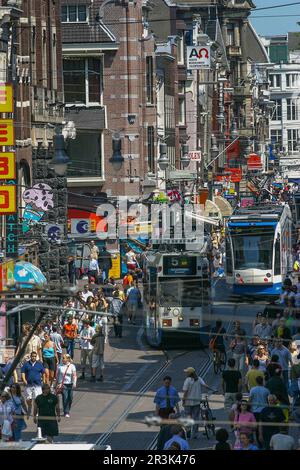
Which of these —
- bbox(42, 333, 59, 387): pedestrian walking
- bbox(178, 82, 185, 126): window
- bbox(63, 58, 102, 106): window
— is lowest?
bbox(42, 333, 59, 387): pedestrian walking

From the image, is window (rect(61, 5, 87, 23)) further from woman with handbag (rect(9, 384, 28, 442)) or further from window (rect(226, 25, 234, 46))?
window (rect(226, 25, 234, 46))

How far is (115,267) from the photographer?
6016 centimetres

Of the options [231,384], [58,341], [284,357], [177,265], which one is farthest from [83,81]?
[231,384]

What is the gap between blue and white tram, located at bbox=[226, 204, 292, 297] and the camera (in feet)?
168

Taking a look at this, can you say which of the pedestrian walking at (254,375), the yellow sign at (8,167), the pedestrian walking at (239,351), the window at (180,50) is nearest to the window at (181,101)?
the window at (180,50)

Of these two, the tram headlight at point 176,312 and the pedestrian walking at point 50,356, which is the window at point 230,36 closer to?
the tram headlight at point 176,312

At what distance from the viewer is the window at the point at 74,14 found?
66.7 m

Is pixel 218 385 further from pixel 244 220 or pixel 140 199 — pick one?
pixel 140 199

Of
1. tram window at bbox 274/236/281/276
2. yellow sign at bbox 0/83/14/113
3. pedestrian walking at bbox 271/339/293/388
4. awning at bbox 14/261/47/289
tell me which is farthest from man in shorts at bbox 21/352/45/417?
tram window at bbox 274/236/281/276

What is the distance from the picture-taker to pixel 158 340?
4038cm

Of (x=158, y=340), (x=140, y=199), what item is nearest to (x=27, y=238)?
(x=158, y=340)

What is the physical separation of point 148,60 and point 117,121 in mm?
4961

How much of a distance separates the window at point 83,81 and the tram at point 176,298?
2579 cm

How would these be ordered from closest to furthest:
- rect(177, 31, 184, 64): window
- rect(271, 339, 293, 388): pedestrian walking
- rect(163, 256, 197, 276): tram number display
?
rect(271, 339, 293, 388): pedestrian walking → rect(163, 256, 197, 276): tram number display → rect(177, 31, 184, 64): window
